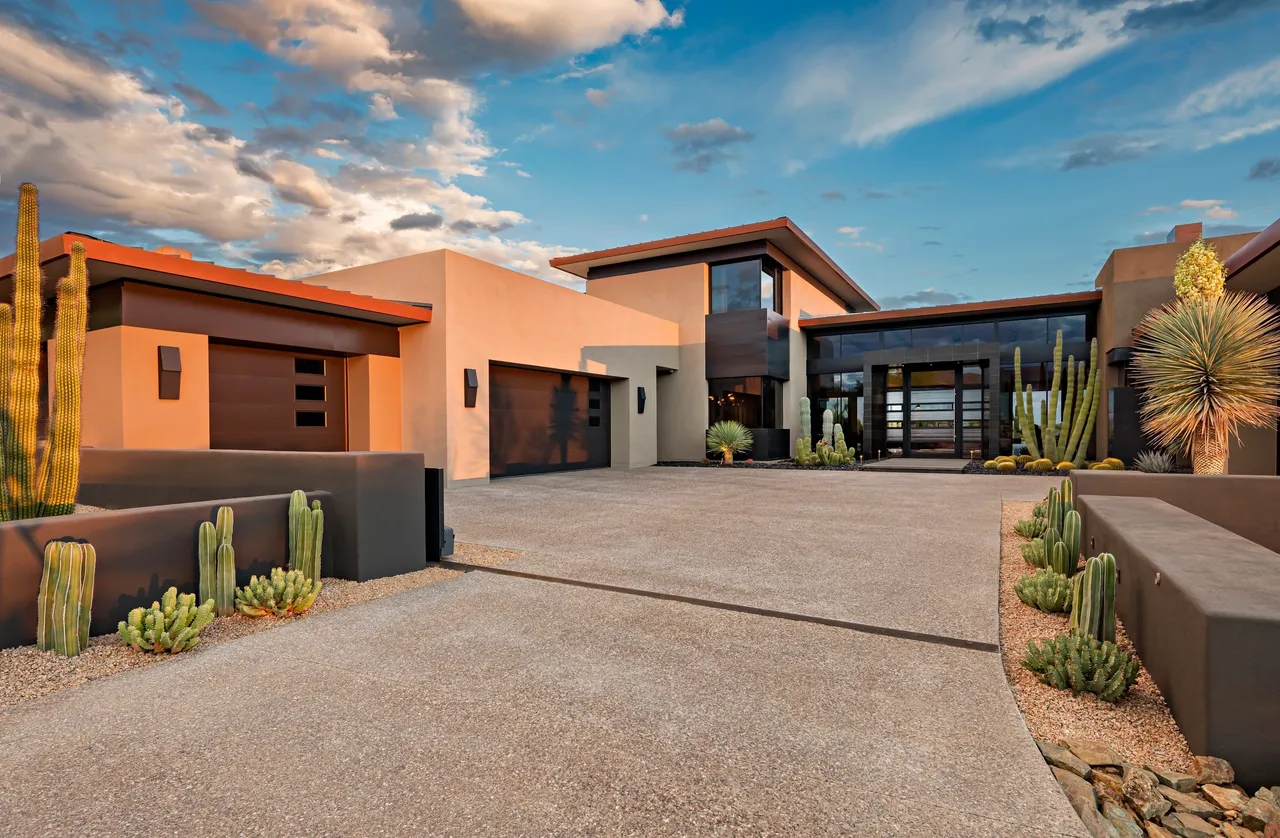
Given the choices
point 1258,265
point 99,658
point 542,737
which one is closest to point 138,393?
point 99,658

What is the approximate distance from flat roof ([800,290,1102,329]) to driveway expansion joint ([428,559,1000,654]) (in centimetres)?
1747

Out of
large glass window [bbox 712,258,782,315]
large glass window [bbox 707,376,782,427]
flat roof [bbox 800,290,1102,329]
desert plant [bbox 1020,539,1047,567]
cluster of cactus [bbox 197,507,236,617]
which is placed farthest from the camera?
large glass window [bbox 707,376,782,427]

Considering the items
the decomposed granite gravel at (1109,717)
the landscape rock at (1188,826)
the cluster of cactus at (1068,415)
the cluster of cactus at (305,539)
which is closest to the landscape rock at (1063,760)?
the decomposed granite gravel at (1109,717)

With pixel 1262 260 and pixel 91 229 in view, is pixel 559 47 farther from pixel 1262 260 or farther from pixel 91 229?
pixel 1262 260

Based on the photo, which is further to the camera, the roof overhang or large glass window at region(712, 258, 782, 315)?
large glass window at region(712, 258, 782, 315)

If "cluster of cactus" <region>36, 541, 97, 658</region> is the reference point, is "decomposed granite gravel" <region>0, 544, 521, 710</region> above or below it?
below

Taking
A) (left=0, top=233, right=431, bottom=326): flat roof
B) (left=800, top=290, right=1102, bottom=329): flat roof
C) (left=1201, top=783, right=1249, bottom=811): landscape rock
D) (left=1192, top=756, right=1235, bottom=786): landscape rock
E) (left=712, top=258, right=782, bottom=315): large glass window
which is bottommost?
(left=1201, top=783, right=1249, bottom=811): landscape rock

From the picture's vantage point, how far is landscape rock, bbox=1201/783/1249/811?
208cm

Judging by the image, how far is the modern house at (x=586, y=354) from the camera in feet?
31.5

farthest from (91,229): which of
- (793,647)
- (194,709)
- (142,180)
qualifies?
(793,647)

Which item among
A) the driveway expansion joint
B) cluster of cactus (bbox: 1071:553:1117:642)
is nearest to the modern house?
the driveway expansion joint

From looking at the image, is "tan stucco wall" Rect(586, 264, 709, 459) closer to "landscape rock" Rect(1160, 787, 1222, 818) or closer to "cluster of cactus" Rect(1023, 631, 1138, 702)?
"cluster of cactus" Rect(1023, 631, 1138, 702)

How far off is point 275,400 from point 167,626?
935 cm

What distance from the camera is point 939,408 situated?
66.0 ft
